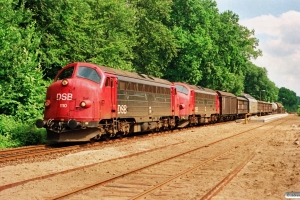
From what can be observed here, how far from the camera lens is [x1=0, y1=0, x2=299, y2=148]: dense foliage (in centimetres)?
1856

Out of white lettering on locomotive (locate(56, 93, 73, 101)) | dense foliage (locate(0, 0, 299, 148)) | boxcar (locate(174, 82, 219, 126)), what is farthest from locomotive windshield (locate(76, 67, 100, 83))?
boxcar (locate(174, 82, 219, 126))

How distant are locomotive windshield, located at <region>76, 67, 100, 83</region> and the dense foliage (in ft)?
10.1

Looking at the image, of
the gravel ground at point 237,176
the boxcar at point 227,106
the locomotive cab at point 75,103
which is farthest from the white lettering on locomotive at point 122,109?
the boxcar at point 227,106

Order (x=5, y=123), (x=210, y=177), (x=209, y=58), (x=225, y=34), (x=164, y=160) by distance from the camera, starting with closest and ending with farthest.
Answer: (x=210, y=177) → (x=164, y=160) → (x=5, y=123) → (x=209, y=58) → (x=225, y=34)

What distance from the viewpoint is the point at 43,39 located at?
2377cm

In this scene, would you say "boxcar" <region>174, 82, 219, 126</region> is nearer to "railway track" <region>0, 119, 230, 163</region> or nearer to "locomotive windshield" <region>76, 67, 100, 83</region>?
"locomotive windshield" <region>76, 67, 100, 83</region>

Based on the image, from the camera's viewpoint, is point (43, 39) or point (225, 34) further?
point (225, 34)

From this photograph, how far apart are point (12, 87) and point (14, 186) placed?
34.5ft

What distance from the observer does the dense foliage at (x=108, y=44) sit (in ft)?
60.9

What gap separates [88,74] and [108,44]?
47.6ft

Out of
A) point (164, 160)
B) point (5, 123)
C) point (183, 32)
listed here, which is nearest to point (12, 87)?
point (5, 123)

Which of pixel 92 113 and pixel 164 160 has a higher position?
pixel 92 113

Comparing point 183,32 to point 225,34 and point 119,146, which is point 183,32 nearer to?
point 225,34

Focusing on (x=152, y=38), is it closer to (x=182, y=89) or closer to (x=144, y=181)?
(x=182, y=89)
